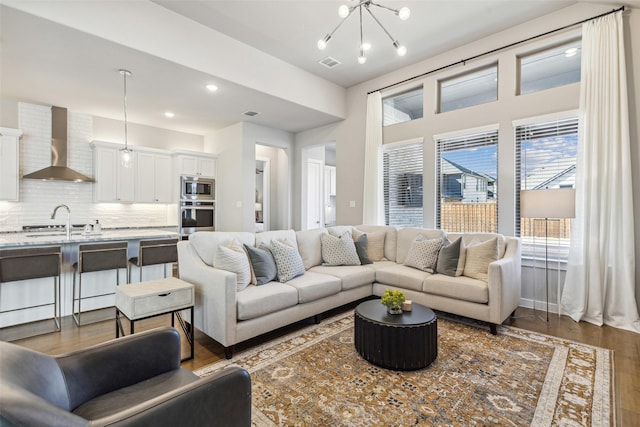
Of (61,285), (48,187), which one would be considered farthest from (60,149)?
(61,285)

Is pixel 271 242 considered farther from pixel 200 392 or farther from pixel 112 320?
pixel 200 392

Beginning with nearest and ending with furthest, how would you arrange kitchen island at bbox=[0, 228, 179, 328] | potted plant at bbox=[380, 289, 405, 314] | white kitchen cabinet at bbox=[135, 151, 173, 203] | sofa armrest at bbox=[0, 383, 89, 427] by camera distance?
sofa armrest at bbox=[0, 383, 89, 427] < potted plant at bbox=[380, 289, 405, 314] < kitchen island at bbox=[0, 228, 179, 328] < white kitchen cabinet at bbox=[135, 151, 173, 203]

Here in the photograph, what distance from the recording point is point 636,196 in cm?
317

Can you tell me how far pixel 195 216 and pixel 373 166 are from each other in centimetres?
372

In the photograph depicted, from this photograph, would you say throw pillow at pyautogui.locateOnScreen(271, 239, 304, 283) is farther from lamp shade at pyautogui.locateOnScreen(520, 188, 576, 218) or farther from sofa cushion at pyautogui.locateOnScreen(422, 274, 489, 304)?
lamp shade at pyautogui.locateOnScreen(520, 188, 576, 218)

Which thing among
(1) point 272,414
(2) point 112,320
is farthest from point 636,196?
(2) point 112,320

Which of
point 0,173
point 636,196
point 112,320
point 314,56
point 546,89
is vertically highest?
point 314,56

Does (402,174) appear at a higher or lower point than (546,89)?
lower

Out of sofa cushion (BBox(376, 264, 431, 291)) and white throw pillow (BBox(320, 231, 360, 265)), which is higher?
white throw pillow (BBox(320, 231, 360, 265))

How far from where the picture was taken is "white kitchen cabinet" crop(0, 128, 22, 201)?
462 centimetres

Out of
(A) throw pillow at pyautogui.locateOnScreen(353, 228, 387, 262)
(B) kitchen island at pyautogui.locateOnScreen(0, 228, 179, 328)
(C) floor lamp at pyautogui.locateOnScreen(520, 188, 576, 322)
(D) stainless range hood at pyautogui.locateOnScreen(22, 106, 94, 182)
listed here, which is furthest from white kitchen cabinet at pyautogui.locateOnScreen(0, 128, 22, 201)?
(C) floor lamp at pyautogui.locateOnScreen(520, 188, 576, 322)

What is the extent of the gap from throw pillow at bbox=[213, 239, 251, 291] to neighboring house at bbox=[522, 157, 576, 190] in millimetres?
3534

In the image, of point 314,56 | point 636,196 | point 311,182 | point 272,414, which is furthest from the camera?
point 311,182

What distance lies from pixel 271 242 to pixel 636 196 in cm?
385
